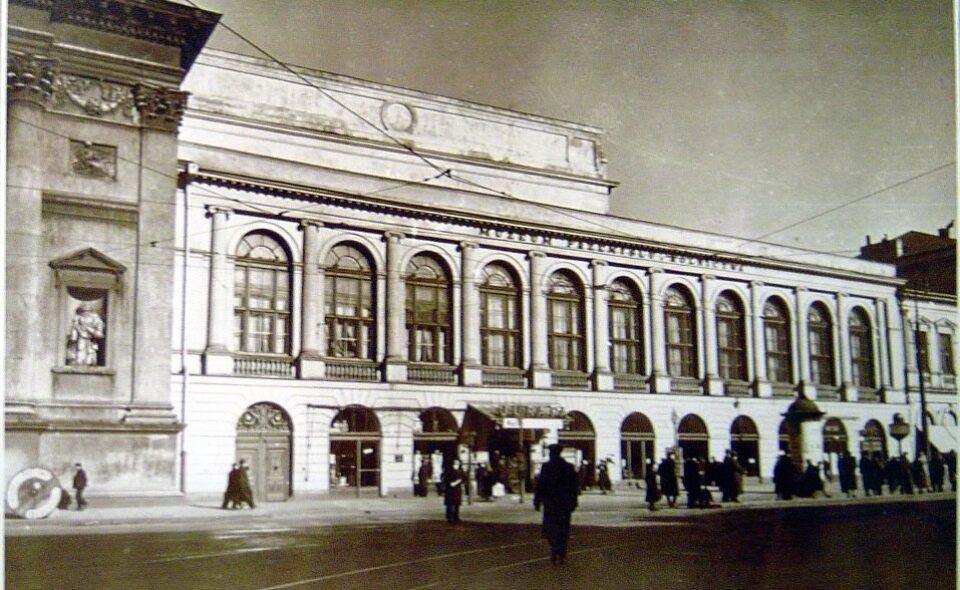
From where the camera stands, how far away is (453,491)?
10867mm

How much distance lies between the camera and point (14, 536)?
7.36 metres

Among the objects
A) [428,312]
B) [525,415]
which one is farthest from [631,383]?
[428,312]

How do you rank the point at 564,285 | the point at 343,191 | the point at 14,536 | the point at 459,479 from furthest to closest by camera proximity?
the point at 343,191, the point at 564,285, the point at 459,479, the point at 14,536

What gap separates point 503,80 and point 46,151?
5.30 meters

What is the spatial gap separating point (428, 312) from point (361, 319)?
1.11 m

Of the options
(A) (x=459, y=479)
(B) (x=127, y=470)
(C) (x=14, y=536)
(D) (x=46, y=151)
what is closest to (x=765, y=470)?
(A) (x=459, y=479)

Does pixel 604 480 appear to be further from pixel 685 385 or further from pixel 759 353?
pixel 759 353

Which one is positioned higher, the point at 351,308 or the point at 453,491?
Result: the point at 351,308

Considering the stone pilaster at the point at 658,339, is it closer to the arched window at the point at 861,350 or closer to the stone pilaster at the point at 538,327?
the stone pilaster at the point at 538,327

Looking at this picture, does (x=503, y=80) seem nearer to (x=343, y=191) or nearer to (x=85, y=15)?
(x=343, y=191)

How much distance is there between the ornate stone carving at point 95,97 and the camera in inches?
424

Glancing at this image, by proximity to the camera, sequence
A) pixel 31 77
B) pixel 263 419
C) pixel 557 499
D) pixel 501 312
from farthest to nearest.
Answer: pixel 501 312 → pixel 263 419 → pixel 31 77 → pixel 557 499

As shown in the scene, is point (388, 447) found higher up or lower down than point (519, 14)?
lower down

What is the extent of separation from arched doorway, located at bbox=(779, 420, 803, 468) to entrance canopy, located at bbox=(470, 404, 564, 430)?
2.83 meters
